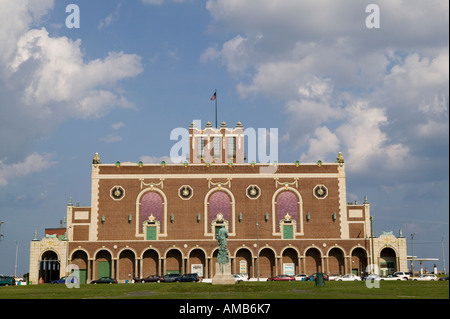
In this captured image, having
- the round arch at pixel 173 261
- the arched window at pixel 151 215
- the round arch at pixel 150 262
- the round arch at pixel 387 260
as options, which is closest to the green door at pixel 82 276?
the round arch at pixel 150 262

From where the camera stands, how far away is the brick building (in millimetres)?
76938

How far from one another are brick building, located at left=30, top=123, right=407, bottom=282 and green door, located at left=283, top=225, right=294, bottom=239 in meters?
0.14

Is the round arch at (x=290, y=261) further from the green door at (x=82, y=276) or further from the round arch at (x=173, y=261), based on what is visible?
the green door at (x=82, y=276)

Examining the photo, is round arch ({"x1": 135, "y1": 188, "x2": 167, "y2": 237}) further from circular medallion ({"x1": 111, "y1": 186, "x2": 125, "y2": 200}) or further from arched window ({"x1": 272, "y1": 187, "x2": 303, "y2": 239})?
arched window ({"x1": 272, "y1": 187, "x2": 303, "y2": 239})

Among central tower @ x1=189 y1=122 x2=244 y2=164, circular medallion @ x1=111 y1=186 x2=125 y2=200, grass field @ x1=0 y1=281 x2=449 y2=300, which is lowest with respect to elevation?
grass field @ x1=0 y1=281 x2=449 y2=300

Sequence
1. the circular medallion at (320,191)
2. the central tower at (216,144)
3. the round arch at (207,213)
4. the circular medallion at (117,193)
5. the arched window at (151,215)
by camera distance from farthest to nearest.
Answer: the central tower at (216,144) < the circular medallion at (320,191) < the circular medallion at (117,193) < the round arch at (207,213) < the arched window at (151,215)

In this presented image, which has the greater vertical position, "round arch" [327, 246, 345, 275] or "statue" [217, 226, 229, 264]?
"statue" [217, 226, 229, 264]

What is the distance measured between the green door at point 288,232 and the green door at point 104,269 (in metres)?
24.4

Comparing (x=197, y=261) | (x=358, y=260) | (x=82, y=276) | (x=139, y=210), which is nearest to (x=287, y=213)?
(x=358, y=260)

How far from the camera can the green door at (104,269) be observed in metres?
77.2

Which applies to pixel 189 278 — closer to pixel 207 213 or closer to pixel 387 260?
pixel 207 213

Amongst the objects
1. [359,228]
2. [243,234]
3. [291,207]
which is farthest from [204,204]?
[359,228]

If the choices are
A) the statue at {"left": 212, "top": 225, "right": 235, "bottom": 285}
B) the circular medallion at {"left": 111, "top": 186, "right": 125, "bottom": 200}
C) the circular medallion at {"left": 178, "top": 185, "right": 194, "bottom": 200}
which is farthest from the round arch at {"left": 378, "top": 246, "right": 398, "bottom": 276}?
the circular medallion at {"left": 111, "top": 186, "right": 125, "bottom": 200}
